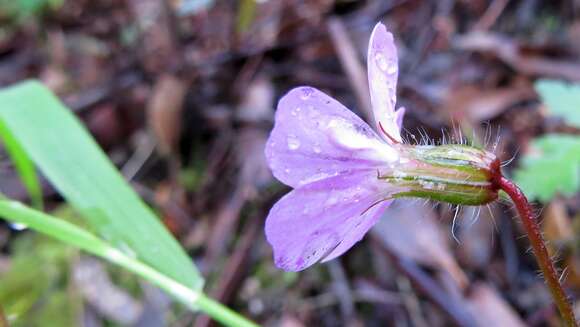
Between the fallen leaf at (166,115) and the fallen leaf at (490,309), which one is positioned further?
the fallen leaf at (166,115)

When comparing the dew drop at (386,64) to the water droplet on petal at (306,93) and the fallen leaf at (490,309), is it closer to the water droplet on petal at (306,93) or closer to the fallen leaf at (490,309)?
the water droplet on petal at (306,93)

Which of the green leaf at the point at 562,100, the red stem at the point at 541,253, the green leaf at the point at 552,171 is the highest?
the red stem at the point at 541,253

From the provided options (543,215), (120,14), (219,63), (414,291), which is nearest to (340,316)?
(414,291)

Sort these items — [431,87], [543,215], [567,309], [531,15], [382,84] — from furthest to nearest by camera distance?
1. [531,15]
2. [431,87]
3. [543,215]
4. [382,84]
5. [567,309]

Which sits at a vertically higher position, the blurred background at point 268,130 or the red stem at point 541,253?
the red stem at point 541,253

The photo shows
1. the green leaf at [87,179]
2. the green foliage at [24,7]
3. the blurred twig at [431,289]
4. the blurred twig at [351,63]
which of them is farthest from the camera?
the green foliage at [24,7]

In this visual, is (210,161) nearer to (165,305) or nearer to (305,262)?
(165,305)

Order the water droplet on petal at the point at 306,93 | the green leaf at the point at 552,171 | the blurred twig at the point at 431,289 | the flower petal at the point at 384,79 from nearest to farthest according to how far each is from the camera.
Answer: the water droplet on petal at the point at 306,93 < the flower petal at the point at 384,79 < the green leaf at the point at 552,171 < the blurred twig at the point at 431,289

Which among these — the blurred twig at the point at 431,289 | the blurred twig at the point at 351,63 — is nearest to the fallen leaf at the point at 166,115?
the blurred twig at the point at 351,63

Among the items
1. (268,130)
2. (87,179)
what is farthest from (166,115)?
(87,179)
